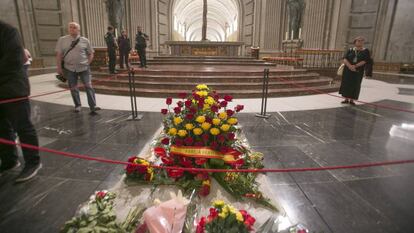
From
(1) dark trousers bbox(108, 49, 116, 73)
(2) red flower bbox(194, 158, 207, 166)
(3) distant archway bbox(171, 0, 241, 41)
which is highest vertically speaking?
(3) distant archway bbox(171, 0, 241, 41)

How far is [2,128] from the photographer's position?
2.71 meters

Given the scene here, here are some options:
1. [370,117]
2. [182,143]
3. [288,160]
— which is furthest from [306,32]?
[182,143]

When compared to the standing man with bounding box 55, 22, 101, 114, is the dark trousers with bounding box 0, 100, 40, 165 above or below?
below

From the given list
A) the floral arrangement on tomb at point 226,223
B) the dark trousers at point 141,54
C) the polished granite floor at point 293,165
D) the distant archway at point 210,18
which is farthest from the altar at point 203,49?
the floral arrangement on tomb at point 226,223

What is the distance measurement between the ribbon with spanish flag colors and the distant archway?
24.9 metres

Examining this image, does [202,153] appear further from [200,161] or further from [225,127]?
[225,127]

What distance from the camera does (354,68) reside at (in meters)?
6.13

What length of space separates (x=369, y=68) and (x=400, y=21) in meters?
11.0

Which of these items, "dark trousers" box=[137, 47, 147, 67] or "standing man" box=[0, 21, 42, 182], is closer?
"standing man" box=[0, 21, 42, 182]

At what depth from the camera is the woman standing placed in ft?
19.7

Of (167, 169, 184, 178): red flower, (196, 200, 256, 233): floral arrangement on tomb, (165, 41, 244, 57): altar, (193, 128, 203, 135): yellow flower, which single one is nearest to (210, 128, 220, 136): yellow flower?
(193, 128, 203, 135): yellow flower

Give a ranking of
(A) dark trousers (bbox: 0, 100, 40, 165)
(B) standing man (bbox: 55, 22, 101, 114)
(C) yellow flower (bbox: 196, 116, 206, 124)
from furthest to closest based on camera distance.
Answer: (B) standing man (bbox: 55, 22, 101, 114)
(A) dark trousers (bbox: 0, 100, 40, 165)
(C) yellow flower (bbox: 196, 116, 206, 124)

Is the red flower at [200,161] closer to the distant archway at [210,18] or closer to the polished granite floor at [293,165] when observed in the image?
the polished granite floor at [293,165]

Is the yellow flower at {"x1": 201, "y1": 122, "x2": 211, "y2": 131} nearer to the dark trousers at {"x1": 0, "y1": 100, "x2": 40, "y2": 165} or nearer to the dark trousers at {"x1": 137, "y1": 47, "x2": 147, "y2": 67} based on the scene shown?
the dark trousers at {"x1": 0, "y1": 100, "x2": 40, "y2": 165}
